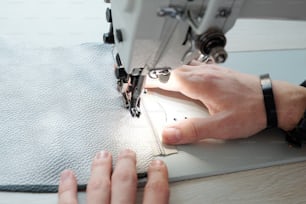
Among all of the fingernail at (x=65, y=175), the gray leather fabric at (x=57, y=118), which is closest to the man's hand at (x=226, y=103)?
A: the gray leather fabric at (x=57, y=118)

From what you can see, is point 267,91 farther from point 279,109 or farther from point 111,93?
point 111,93

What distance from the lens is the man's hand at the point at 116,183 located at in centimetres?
76

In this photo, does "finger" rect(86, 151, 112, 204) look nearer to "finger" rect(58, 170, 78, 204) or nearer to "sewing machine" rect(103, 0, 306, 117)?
"finger" rect(58, 170, 78, 204)

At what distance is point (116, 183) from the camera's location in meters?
0.78

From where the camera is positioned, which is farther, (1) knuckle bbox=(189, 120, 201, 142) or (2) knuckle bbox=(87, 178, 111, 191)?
(1) knuckle bbox=(189, 120, 201, 142)

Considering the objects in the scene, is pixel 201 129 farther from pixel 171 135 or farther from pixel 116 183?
pixel 116 183

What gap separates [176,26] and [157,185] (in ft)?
1.14

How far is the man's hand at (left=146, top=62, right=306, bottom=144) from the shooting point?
0.92 metres

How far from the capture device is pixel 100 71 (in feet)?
3.60

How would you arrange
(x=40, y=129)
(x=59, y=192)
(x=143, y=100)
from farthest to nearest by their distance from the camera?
1. (x=143, y=100)
2. (x=40, y=129)
3. (x=59, y=192)

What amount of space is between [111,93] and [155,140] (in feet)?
0.66

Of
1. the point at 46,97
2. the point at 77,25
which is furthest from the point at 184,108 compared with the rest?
the point at 77,25

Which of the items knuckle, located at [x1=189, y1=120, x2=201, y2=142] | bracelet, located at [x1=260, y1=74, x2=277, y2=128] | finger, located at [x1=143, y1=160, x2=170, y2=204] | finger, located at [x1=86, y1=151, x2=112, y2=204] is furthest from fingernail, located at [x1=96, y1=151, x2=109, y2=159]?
Result: bracelet, located at [x1=260, y1=74, x2=277, y2=128]

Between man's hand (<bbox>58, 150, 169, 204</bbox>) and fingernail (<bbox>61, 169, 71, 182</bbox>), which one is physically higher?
man's hand (<bbox>58, 150, 169, 204</bbox>)
